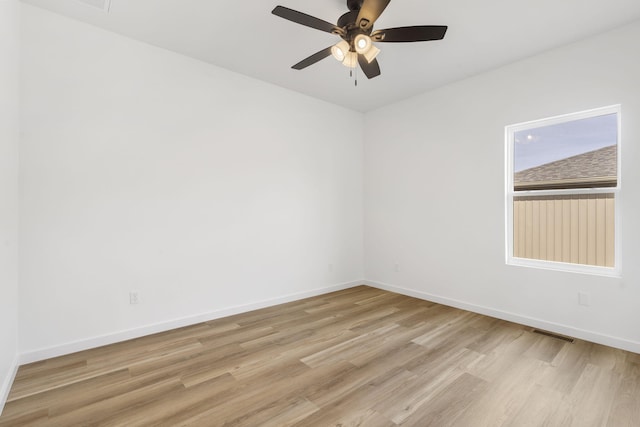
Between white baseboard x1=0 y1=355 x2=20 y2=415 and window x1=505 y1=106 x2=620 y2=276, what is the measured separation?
452cm

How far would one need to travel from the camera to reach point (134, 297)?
112 inches

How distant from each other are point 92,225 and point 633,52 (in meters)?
5.09

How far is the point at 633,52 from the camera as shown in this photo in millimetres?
2562

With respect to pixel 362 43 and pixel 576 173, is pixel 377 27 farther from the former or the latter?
pixel 576 173

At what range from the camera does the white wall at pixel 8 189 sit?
75.0 inches

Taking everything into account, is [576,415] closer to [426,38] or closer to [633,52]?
[426,38]

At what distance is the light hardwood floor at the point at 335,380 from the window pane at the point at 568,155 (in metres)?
1.58

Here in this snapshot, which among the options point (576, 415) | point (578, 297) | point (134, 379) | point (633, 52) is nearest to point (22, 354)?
point (134, 379)

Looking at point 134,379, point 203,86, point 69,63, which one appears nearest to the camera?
point 134,379

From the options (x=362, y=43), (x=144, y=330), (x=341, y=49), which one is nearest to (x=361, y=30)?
(x=362, y=43)

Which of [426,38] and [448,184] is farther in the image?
[448,184]

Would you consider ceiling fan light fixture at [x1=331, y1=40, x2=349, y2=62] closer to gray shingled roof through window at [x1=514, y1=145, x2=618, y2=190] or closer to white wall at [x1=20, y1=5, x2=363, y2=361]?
white wall at [x1=20, y1=5, x2=363, y2=361]

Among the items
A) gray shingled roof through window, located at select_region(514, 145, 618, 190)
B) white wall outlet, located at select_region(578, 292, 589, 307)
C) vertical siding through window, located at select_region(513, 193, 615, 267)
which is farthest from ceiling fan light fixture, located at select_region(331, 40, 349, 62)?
white wall outlet, located at select_region(578, 292, 589, 307)

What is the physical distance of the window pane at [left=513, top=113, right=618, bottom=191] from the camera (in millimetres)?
2787
